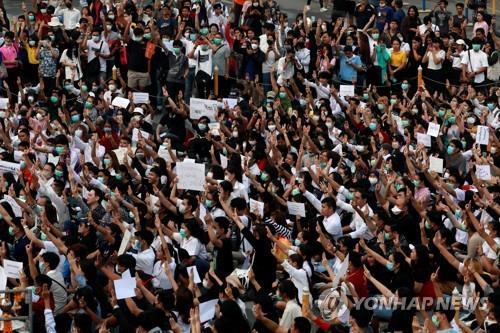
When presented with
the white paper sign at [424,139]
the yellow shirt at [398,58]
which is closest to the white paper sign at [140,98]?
the white paper sign at [424,139]

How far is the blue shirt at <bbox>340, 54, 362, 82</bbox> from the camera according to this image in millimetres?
27422

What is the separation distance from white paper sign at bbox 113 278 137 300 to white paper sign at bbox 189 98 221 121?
8023 millimetres

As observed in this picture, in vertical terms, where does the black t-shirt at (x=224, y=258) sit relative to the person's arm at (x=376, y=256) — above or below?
below

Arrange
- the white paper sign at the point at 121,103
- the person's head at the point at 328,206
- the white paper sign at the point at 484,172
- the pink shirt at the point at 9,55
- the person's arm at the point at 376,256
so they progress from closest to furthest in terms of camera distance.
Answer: the person's arm at the point at 376,256 → the person's head at the point at 328,206 → the white paper sign at the point at 484,172 → the white paper sign at the point at 121,103 → the pink shirt at the point at 9,55

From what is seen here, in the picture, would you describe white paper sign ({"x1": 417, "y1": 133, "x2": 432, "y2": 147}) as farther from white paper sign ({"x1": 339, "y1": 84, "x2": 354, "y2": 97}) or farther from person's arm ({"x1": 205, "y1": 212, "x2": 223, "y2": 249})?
person's arm ({"x1": 205, "y1": 212, "x2": 223, "y2": 249})

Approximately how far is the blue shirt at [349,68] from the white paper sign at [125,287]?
11.1m

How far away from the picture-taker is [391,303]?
56.2ft

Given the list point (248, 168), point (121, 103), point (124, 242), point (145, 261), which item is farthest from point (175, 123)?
point (145, 261)

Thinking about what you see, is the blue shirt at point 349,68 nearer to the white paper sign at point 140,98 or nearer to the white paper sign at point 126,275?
the white paper sign at point 140,98

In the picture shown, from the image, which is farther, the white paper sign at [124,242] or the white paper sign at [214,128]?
the white paper sign at [214,128]

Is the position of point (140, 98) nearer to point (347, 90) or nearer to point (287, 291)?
point (347, 90)

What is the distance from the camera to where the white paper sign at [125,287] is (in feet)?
56.3

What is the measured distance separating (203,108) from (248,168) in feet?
12.7

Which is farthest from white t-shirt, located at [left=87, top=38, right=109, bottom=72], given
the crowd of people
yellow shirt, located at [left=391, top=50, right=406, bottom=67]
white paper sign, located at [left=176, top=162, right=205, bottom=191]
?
white paper sign, located at [left=176, top=162, right=205, bottom=191]
